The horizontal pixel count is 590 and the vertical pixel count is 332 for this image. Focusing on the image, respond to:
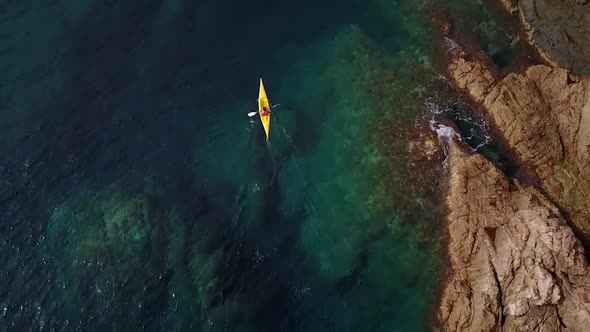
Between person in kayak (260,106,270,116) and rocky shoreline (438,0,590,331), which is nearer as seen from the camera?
rocky shoreline (438,0,590,331)

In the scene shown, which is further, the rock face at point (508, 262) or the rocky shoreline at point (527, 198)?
the rocky shoreline at point (527, 198)

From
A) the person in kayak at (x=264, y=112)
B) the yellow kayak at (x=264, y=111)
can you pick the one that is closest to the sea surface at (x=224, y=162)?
the yellow kayak at (x=264, y=111)

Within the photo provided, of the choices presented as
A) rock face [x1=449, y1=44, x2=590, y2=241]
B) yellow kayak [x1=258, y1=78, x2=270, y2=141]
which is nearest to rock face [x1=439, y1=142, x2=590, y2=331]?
rock face [x1=449, y1=44, x2=590, y2=241]

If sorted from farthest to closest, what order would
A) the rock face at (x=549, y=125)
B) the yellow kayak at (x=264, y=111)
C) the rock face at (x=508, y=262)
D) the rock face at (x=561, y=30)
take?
the rock face at (x=561, y=30)
the yellow kayak at (x=264, y=111)
the rock face at (x=549, y=125)
the rock face at (x=508, y=262)

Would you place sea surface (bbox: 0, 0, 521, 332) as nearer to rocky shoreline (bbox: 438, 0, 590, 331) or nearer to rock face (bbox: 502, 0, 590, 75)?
rocky shoreline (bbox: 438, 0, 590, 331)

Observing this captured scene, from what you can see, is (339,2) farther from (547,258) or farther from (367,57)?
(547,258)

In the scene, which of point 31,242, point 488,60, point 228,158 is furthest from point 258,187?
point 488,60

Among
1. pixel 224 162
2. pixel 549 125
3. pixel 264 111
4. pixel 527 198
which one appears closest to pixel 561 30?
pixel 549 125

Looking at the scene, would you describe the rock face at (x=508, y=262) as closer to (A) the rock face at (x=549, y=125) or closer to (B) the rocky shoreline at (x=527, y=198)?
(B) the rocky shoreline at (x=527, y=198)
